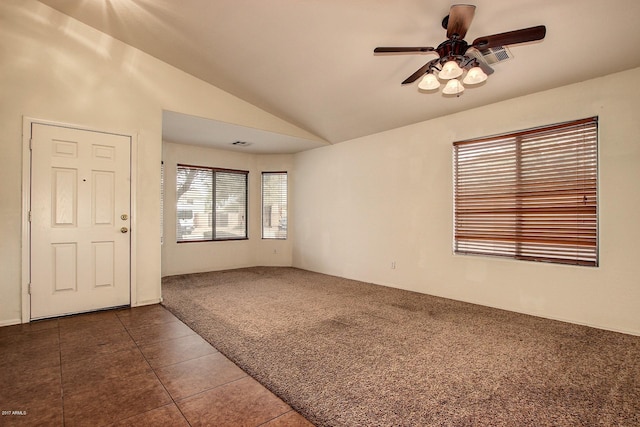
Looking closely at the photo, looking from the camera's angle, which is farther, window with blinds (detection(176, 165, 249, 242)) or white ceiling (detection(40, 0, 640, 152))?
window with blinds (detection(176, 165, 249, 242))

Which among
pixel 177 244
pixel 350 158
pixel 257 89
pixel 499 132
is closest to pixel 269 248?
pixel 177 244

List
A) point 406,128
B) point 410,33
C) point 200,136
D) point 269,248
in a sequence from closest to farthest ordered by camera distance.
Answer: point 410,33, point 406,128, point 200,136, point 269,248

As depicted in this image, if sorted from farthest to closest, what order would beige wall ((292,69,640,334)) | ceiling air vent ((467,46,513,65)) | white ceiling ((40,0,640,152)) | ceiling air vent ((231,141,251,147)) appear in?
ceiling air vent ((231,141,251,147)) < beige wall ((292,69,640,334)) < ceiling air vent ((467,46,513,65)) < white ceiling ((40,0,640,152))

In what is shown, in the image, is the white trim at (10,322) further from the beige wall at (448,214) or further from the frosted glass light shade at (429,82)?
the frosted glass light shade at (429,82)

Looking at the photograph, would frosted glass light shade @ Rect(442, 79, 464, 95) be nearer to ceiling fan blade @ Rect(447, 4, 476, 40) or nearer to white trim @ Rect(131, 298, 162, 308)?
ceiling fan blade @ Rect(447, 4, 476, 40)

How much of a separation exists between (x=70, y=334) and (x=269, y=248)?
178 inches

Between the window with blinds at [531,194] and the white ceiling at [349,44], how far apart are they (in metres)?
0.61

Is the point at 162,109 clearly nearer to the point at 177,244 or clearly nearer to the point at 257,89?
the point at 257,89

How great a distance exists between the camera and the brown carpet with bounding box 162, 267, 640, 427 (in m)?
1.97

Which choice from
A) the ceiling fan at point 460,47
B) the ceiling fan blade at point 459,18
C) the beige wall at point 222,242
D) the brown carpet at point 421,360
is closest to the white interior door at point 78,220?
the brown carpet at point 421,360

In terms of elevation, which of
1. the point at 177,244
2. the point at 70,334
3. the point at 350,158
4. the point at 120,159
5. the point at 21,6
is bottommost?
the point at 70,334

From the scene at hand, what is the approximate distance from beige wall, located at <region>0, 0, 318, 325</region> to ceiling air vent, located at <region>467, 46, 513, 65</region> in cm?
348

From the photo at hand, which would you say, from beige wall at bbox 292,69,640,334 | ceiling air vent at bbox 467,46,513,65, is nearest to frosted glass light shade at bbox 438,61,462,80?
ceiling air vent at bbox 467,46,513,65

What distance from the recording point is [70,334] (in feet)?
10.5
